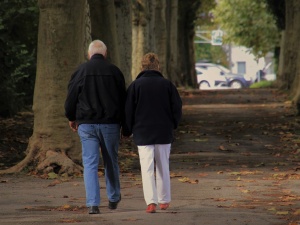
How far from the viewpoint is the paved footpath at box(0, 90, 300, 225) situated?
11.8m

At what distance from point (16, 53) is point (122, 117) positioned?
14.2 m

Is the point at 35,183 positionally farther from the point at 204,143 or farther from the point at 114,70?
the point at 204,143

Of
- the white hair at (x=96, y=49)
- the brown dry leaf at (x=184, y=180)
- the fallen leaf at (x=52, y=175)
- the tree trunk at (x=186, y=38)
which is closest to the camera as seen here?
the white hair at (x=96, y=49)

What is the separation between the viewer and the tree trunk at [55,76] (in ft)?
56.1

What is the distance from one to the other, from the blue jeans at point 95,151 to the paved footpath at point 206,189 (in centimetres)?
29

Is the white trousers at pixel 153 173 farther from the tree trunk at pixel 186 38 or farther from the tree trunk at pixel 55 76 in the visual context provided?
the tree trunk at pixel 186 38

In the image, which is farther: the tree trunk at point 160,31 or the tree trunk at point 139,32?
the tree trunk at point 160,31

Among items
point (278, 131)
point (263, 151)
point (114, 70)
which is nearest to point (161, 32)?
point (278, 131)

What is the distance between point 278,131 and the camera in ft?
80.9

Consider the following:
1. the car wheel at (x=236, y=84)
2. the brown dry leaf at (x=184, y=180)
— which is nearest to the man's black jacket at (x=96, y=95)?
the brown dry leaf at (x=184, y=180)

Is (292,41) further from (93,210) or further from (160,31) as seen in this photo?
(93,210)

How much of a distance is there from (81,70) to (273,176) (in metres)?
4.77

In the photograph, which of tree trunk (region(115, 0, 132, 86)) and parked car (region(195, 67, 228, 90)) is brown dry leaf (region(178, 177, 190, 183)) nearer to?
tree trunk (region(115, 0, 132, 86))

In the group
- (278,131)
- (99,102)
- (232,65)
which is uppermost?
(99,102)
